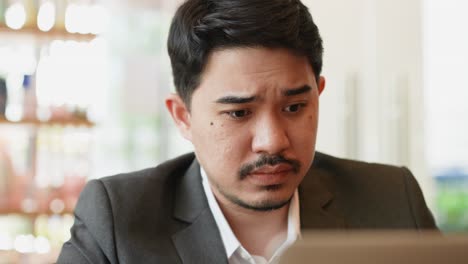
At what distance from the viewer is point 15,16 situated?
135 inches

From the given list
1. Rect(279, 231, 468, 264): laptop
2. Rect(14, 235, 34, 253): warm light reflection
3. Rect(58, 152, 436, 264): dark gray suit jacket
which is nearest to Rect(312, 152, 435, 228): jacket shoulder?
Rect(58, 152, 436, 264): dark gray suit jacket

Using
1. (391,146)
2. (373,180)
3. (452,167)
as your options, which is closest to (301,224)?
(373,180)

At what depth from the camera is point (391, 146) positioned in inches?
158

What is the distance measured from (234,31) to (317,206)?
0.49 meters

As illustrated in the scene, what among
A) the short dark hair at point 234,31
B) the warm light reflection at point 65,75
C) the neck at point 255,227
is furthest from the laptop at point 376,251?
the warm light reflection at point 65,75

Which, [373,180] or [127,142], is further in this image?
[127,142]

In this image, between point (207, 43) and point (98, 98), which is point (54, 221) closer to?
point (98, 98)

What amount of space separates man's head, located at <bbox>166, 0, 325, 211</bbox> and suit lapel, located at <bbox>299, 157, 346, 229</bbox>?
225 millimetres

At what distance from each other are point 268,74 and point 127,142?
274cm

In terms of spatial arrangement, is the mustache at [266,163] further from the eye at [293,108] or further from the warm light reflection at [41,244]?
the warm light reflection at [41,244]

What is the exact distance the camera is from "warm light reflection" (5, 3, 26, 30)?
134 inches

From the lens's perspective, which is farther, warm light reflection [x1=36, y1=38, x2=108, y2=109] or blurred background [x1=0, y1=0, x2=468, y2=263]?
blurred background [x1=0, y1=0, x2=468, y2=263]

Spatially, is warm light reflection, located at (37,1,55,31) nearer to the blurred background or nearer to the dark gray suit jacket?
the blurred background

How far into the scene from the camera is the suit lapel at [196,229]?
1.56m
